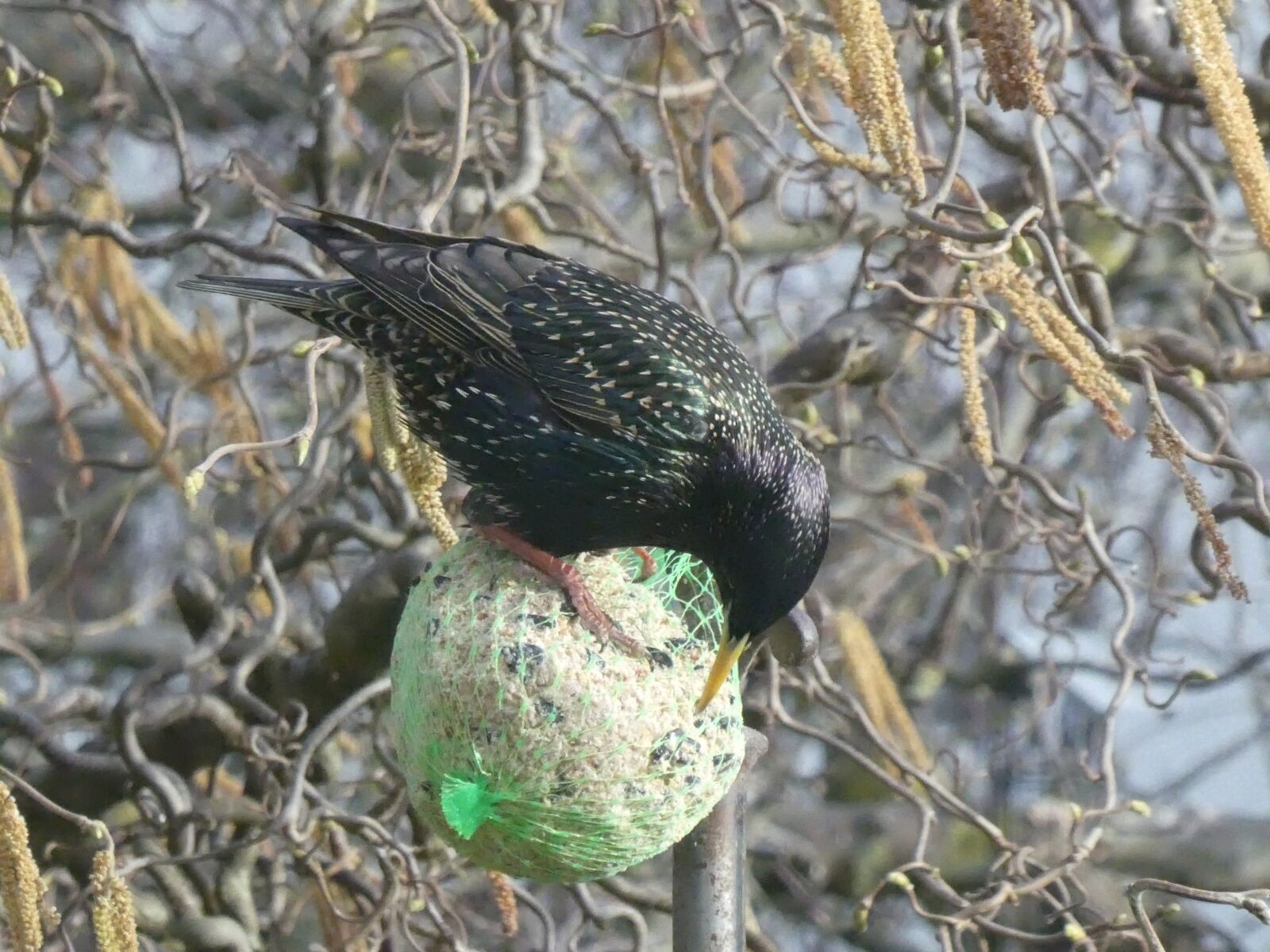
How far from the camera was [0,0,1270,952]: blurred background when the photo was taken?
9.37 feet

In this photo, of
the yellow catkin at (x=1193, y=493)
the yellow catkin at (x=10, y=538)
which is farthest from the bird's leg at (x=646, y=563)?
the yellow catkin at (x=10, y=538)

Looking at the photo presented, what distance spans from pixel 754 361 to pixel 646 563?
4.91 ft

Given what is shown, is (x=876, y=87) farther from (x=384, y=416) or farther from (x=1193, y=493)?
(x=384, y=416)

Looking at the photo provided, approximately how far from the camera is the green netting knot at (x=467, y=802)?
2121 mm

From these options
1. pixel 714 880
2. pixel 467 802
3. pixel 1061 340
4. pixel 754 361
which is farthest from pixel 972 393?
pixel 754 361

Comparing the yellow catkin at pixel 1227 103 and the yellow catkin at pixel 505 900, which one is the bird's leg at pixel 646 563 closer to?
the yellow catkin at pixel 505 900

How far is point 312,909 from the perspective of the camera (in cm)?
446

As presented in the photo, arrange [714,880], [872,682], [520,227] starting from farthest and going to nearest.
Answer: [520,227] < [872,682] < [714,880]

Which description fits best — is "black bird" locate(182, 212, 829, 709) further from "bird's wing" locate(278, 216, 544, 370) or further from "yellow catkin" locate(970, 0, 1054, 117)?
"yellow catkin" locate(970, 0, 1054, 117)

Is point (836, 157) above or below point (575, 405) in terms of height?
above

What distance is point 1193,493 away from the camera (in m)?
2.23

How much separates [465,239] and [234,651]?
3.63 ft

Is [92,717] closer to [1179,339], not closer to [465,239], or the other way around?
[465,239]

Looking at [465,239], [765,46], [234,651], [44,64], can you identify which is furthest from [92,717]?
[765,46]
